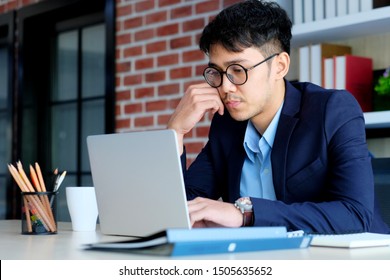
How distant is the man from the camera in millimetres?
1710

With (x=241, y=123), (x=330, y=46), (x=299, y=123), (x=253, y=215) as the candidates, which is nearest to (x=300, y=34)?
(x=330, y=46)

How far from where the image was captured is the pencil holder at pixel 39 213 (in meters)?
1.64

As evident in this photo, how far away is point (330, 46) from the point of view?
2.66m

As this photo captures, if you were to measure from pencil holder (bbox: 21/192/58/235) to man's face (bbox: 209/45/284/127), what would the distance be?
1.82 feet

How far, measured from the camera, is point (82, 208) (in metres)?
1.73

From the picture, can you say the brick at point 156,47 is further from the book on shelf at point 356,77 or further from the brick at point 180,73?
the book on shelf at point 356,77

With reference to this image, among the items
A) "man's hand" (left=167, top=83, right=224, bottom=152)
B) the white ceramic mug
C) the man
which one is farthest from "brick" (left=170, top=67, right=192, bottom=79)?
the white ceramic mug

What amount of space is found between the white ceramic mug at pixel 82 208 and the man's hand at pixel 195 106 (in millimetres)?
316

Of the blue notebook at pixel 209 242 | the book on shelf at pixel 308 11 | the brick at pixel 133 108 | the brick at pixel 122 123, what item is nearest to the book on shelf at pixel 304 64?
the book on shelf at pixel 308 11

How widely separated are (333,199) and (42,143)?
3.03 m

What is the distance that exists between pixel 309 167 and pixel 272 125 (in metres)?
0.22

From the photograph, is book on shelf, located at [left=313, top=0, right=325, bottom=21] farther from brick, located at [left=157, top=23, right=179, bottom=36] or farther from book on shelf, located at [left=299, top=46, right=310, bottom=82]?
brick, located at [left=157, top=23, right=179, bottom=36]

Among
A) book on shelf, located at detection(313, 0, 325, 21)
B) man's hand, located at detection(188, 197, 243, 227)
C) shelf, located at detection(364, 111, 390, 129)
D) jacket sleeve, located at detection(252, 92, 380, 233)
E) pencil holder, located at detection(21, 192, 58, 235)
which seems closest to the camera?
man's hand, located at detection(188, 197, 243, 227)
